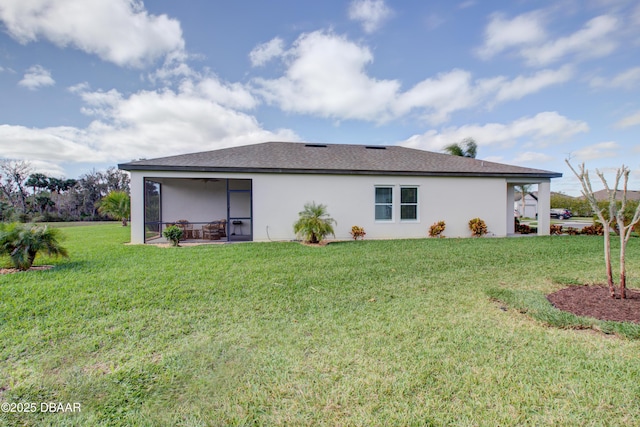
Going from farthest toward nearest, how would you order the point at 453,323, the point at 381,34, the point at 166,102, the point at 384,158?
1. the point at 166,102
2. the point at 384,158
3. the point at 381,34
4. the point at 453,323

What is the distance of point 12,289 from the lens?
520 centimetres

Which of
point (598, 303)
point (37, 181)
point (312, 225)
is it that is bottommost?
point (598, 303)

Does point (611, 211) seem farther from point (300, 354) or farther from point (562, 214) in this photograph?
point (562, 214)

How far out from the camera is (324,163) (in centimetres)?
1303

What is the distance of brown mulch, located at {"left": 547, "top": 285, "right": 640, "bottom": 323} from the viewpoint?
13.1 feet

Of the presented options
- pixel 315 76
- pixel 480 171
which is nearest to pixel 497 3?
pixel 480 171

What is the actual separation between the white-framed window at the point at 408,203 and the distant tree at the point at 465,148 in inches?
365

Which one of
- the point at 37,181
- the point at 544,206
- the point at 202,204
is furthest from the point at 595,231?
the point at 37,181

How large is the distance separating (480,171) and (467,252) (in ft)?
19.8

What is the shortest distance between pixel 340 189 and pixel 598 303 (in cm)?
913

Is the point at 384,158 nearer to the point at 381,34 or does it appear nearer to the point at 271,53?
the point at 381,34

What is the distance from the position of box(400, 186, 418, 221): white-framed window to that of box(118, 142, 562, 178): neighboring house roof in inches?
32.4

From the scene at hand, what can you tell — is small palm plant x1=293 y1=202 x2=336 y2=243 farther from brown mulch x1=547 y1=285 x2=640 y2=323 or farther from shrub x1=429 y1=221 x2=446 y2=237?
brown mulch x1=547 y1=285 x2=640 y2=323

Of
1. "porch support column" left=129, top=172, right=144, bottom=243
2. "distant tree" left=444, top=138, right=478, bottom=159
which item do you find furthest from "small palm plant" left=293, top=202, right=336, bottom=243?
"distant tree" left=444, top=138, right=478, bottom=159
